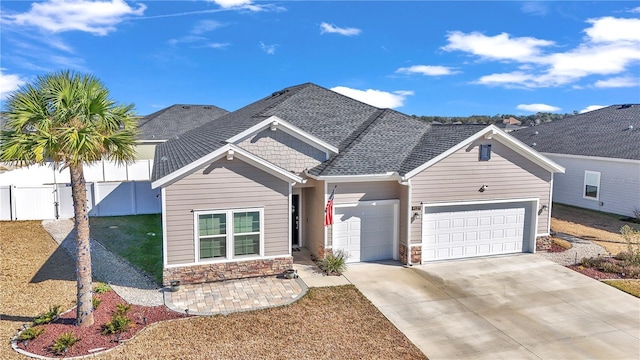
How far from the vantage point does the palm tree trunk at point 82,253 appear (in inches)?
345

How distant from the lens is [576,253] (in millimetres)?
15406

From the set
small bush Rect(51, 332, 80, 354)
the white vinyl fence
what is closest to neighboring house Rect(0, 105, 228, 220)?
the white vinyl fence

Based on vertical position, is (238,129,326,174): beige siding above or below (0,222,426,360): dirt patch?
above

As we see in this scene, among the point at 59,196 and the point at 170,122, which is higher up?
the point at 170,122

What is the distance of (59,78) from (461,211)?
40.8ft

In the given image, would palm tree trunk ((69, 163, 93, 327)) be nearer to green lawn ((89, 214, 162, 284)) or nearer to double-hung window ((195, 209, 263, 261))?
green lawn ((89, 214, 162, 284))

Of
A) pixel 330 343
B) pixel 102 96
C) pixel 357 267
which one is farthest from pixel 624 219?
pixel 102 96

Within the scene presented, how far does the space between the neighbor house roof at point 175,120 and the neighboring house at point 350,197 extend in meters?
20.4

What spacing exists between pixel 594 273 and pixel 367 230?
24.1 ft

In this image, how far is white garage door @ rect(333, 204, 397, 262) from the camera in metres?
14.0

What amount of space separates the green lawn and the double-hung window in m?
1.81

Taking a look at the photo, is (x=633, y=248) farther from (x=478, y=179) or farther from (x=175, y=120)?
(x=175, y=120)

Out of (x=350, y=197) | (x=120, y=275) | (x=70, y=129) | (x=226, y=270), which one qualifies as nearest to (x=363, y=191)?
(x=350, y=197)

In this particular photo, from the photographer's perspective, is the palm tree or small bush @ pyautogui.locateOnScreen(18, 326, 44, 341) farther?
small bush @ pyautogui.locateOnScreen(18, 326, 44, 341)
